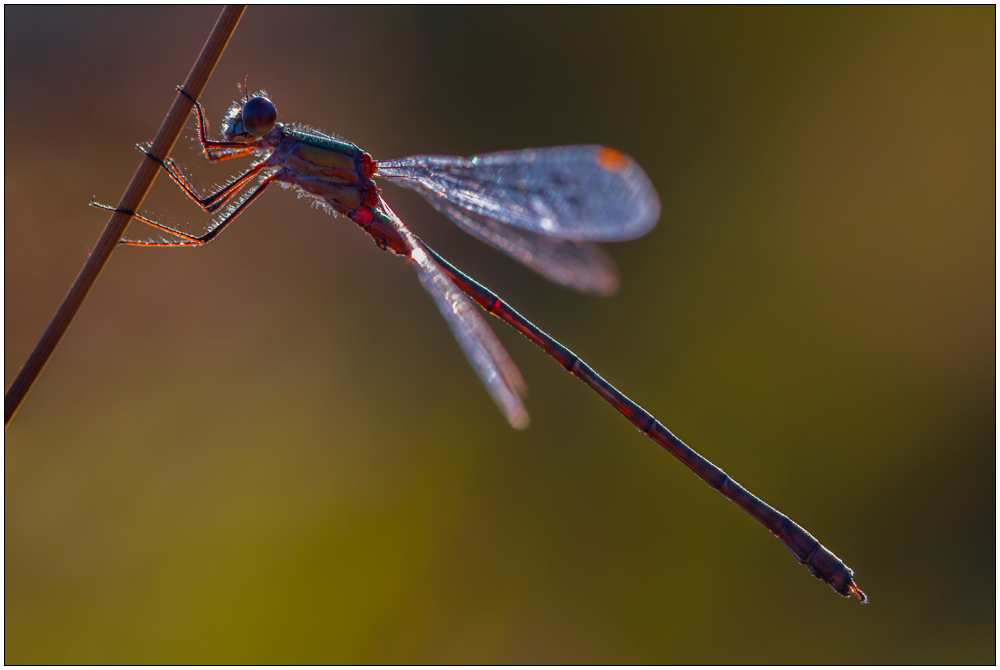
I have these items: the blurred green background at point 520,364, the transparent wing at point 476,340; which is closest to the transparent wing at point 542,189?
the transparent wing at point 476,340

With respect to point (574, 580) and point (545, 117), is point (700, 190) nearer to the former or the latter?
point (545, 117)

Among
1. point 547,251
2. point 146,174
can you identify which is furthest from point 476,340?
Answer: point 146,174

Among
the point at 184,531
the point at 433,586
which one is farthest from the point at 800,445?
the point at 184,531

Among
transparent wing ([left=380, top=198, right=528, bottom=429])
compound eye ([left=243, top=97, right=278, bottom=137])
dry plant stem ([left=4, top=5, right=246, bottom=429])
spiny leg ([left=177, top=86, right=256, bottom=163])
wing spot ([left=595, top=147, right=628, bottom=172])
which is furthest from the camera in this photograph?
wing spot ([left=595, top=147, right=628, bottom=172])

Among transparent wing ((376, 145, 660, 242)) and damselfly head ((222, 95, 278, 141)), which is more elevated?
transparent wing ((376, 145, 660, 242))

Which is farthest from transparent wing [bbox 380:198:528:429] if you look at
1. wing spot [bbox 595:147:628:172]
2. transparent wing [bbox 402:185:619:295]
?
wing spot [bbox 595:147:628:172]

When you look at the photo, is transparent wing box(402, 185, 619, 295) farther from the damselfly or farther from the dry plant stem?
the dry plant stem

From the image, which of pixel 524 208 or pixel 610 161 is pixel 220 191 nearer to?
pixel 524 208
